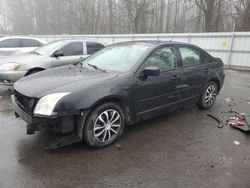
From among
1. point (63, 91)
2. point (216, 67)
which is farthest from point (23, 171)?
point (216, 67)

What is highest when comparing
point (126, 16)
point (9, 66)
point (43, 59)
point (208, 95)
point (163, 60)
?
point (126, 16)

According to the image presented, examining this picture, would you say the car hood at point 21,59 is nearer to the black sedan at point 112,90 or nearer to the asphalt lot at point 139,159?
the asphalt lot at point 139,159

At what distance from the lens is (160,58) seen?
13.6 ft

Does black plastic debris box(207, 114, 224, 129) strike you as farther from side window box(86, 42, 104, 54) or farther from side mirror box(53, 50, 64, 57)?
side window box(86, 42, 104, 54)

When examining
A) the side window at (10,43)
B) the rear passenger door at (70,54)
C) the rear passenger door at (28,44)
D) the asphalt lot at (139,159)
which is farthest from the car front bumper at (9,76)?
the side window at (10,43)

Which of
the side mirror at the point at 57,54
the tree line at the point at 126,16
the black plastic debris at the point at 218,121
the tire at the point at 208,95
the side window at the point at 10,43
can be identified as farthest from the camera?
the tree line at the point at 126,16

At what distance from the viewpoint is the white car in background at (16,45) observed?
28.7ft

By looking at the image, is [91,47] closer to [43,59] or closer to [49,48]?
[49,48]

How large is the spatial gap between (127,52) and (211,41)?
9964 mm

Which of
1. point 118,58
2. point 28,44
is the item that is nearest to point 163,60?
point 118,58

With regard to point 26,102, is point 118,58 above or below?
above

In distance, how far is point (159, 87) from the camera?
399 cm

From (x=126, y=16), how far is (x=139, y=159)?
83.1ft

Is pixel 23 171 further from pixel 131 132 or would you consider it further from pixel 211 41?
pixel 211 41
